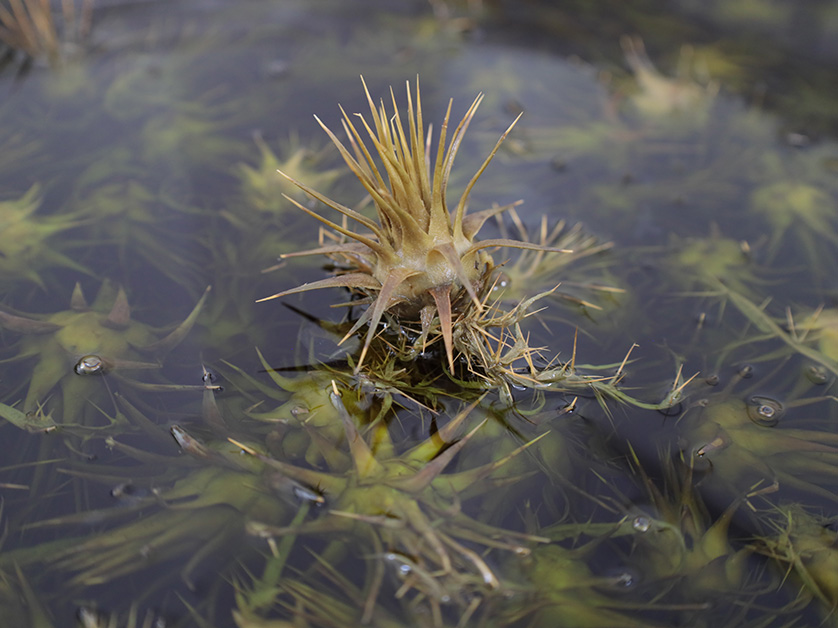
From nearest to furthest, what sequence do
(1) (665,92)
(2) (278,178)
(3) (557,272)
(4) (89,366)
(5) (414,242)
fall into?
(5) (414,242)
(4) (89,366)
(3) (557,272)
(2) (278,178)
(1) (665,92)

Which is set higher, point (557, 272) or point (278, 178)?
point (278, 178)

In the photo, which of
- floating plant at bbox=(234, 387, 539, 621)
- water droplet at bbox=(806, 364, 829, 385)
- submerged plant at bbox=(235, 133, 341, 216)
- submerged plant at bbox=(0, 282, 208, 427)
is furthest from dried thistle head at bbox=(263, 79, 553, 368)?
water droplet at bbox=(806, 364, 829, 385)

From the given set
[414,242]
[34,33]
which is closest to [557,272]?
[414,242]

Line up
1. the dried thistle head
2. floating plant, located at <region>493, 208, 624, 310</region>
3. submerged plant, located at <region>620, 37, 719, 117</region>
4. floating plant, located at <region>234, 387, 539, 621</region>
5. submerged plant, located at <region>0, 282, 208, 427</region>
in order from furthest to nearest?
submerged plant, located at <region>620, 37, 719, 117</region>, floating plant, located at <region>493, 208, 624, 310</region>, submerged plant, located at <region>0, 282, 208, 427</region>, the dried thistle head, floating plant, located at <region>234, 387, 539, 621</region>

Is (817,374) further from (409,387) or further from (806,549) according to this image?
(409,387)

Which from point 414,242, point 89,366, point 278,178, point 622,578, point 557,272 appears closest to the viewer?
point 622,578

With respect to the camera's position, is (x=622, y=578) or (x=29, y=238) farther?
(x=29, y=238)

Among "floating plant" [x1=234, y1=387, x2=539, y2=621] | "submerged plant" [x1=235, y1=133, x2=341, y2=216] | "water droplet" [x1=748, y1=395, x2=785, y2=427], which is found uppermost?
"submerged plant" [x1=235, y1=133, x2=341, y2=216]

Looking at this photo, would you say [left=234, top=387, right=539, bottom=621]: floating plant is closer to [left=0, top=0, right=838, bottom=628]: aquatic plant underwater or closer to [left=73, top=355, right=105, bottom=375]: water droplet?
[left=0, top=0, right=838, bottom=628]: aquatic plant underwater
